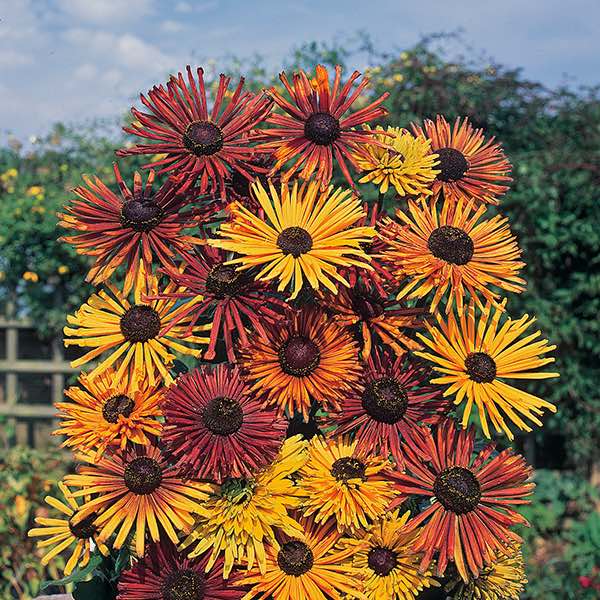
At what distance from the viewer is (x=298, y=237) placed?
1119 mm

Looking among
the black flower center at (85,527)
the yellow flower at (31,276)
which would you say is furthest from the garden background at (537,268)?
the black flower center at (85,527)

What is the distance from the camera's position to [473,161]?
1380 millimetres

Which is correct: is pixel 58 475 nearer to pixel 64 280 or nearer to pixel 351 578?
pixel 64 280

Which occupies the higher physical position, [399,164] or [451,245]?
[399,164]

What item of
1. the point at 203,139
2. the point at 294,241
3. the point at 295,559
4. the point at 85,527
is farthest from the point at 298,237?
the point at 85,527

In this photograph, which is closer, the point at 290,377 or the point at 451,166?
the point at 290,377

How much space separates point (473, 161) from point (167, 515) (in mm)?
786

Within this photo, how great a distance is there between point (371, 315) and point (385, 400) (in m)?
0.13

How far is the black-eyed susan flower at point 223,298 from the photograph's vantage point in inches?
43.7

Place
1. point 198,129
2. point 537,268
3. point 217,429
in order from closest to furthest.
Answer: point 217,429
point 198,129
point 537,268

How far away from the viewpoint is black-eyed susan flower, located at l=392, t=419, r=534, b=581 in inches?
44.2

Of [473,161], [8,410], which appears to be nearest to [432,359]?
[473,161]

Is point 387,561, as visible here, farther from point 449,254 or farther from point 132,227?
point 132,227

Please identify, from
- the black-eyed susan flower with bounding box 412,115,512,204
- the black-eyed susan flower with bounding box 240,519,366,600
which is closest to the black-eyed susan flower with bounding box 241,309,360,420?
the black-eyed susan flower with bounding box 240,519,366,600
